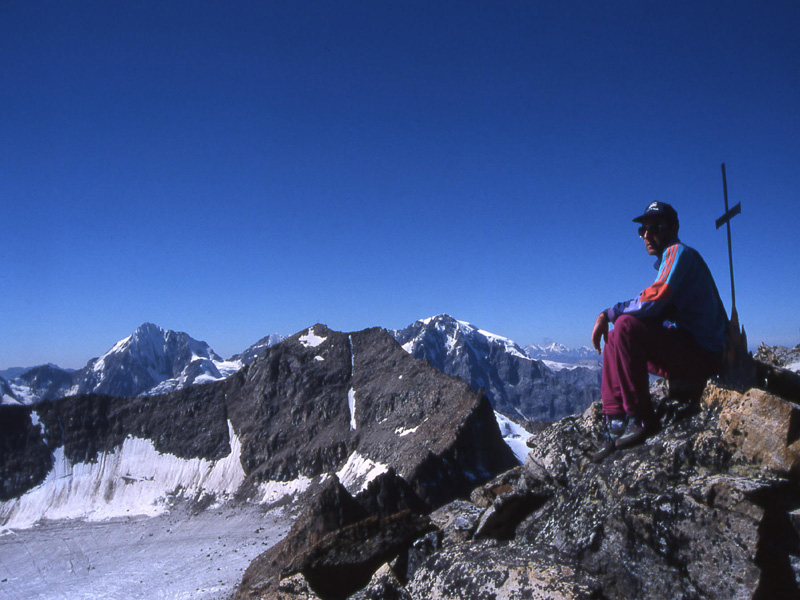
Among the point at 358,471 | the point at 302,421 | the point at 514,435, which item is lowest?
the point at 358,471

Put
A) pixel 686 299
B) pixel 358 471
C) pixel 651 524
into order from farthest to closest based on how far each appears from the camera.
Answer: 1. pixel 358 471
2. pixel 686 299
3. pixel 651 524

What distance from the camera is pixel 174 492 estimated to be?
115125mm

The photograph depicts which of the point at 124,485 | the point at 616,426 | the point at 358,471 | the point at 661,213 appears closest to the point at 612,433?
the point at 616,426

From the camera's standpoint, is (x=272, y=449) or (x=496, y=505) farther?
(x=272, y=449)

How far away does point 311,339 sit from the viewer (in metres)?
144

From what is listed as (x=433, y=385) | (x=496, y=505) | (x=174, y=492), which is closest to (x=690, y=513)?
(x=496, y=505)

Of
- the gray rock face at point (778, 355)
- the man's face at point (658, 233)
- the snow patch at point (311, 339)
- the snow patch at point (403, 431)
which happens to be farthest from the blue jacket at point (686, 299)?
the snow patch at point (311, 339)

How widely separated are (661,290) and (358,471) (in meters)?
97.6

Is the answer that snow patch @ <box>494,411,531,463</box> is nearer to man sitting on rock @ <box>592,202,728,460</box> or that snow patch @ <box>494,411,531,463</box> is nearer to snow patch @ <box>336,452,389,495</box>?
snow patch @ <box>336,452,389,495</box>

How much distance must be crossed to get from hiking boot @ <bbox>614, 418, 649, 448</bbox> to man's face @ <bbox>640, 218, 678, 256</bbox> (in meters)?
2.90

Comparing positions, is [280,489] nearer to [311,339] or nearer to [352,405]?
[352,405]

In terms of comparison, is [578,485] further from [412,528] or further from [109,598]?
[109,598]

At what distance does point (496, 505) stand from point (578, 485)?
1561mm

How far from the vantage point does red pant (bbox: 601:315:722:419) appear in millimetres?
7852
